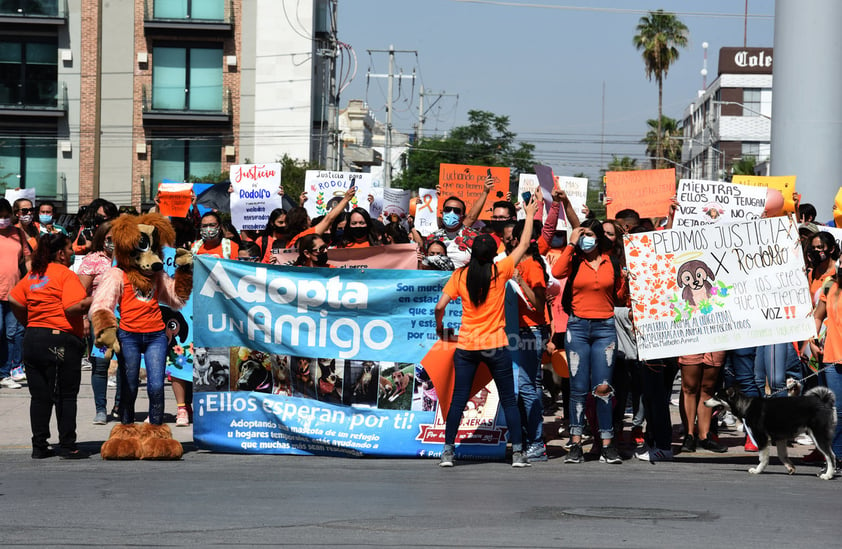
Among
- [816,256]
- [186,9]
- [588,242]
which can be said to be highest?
[186,9]

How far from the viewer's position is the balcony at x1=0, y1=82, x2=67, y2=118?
4991 centimetres

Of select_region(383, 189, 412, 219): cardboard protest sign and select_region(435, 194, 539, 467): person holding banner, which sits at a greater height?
select_region(383, 189, 412, 219): cardboard protest sign

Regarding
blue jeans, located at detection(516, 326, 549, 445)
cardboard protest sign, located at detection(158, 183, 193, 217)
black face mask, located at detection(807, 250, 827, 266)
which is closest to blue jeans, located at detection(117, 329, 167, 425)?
blue jeans, located at detection(516, 326, 549, 445)

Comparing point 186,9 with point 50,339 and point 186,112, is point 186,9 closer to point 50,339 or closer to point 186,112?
point 186,112

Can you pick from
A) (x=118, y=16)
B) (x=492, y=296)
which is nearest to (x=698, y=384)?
(x=492, y=296)

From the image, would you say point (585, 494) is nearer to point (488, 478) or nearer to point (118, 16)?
point (488, 478)

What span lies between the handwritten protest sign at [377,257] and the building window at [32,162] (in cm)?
4179

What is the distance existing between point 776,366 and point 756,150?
90.7 m

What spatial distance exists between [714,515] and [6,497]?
462 cm

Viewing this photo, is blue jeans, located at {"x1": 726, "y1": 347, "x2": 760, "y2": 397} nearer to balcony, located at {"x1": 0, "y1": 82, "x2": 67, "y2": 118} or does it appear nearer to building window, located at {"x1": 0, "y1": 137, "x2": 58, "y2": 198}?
balcony, located at {"x1": 0, "y1": 82, "x2": 67, "y2": 118}

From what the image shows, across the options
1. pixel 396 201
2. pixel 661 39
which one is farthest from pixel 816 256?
pixel 661 39

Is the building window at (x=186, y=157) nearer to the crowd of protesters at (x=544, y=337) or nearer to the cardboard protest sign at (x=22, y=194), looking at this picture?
Result: the cardboard protest sign at (x=22, y=194)

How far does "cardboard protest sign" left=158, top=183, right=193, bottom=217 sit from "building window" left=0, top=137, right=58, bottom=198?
33660 millimetres

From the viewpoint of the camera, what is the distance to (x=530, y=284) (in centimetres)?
1050
